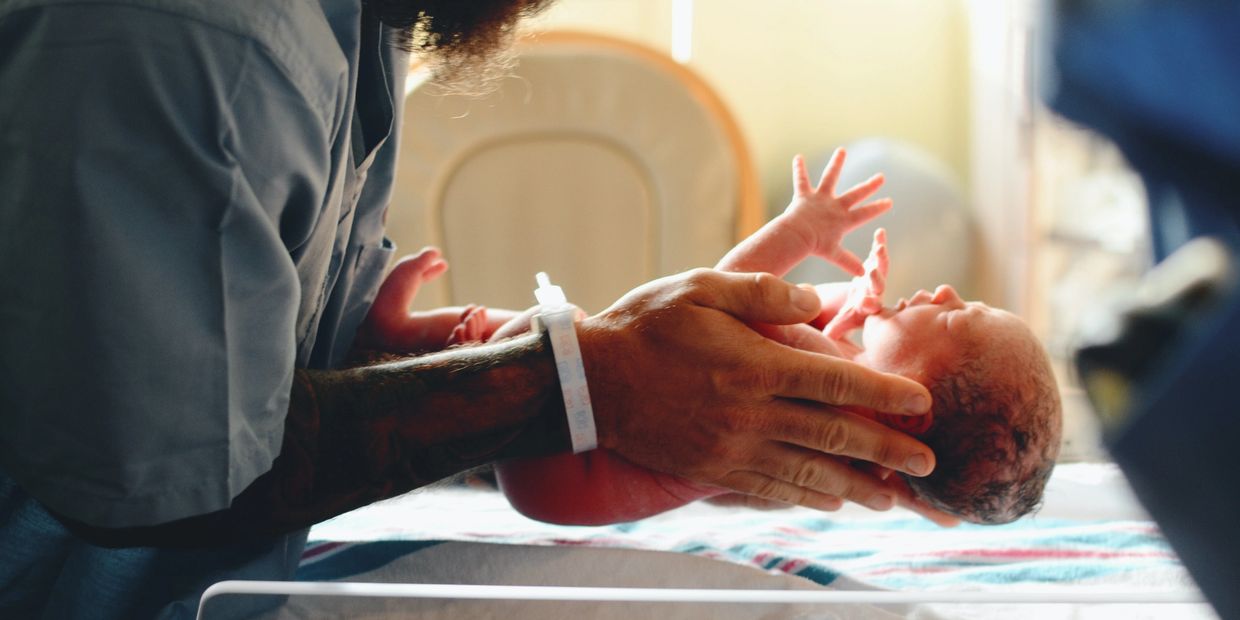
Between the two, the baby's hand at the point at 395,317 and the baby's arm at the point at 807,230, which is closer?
the baby's arm at the point at 807,230

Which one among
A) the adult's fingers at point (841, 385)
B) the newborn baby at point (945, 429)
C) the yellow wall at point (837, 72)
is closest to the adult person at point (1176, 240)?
the adult's fingers at point (841, 385)

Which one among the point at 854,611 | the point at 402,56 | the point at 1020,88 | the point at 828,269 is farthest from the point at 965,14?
the point at 854,611

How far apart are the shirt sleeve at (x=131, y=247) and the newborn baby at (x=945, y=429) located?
350 mm

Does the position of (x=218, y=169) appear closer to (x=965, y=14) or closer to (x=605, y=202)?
(x=605, y=202)

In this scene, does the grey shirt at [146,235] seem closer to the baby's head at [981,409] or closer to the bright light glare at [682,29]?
the baby's head at [981,409]

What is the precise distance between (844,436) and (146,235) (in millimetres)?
574

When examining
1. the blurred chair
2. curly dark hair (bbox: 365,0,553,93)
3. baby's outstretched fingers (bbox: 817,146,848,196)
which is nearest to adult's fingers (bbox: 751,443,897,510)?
baby's outstretched fingers (bbox: 817,146,848,196)

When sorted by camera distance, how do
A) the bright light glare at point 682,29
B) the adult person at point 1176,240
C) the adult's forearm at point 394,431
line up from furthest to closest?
the bright light glare at point 682,29, the adult's forearm at point 394,431, the adult person at point 1176,240

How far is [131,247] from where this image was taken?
2.21ft

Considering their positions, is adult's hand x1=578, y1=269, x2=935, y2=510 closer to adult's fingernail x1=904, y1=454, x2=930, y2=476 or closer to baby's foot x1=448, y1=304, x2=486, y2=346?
adult's fingernail x1=904, y1=454, x2=930, y2=476

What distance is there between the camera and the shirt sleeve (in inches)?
26.0

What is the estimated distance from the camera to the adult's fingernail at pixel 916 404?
2.83 feet

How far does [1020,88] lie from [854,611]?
71.4 inches

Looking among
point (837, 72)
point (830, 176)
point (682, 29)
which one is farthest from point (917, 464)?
point (837, 72)
